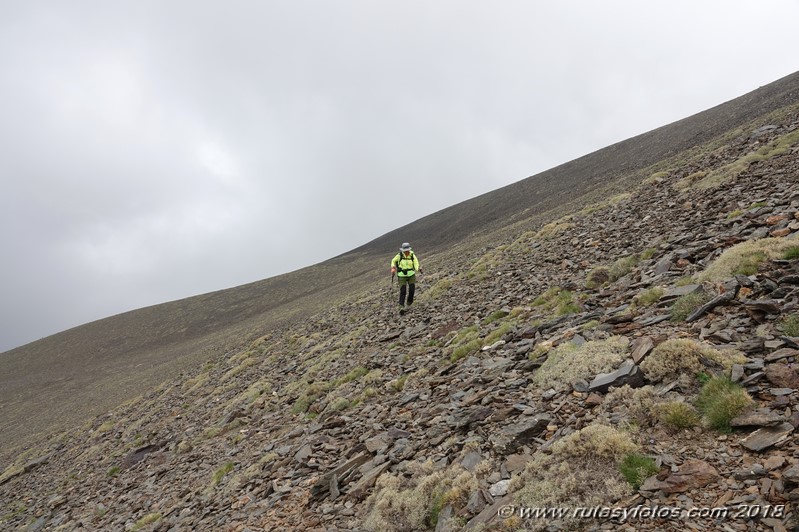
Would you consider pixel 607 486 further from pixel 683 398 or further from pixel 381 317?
pixel 381 317

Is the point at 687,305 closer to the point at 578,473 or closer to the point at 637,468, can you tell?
the point at 637,468

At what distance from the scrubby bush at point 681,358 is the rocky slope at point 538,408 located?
0.10 ft

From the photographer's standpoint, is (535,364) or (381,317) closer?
(535,364)

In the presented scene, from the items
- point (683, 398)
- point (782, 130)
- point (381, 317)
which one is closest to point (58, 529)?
point (381, 317)

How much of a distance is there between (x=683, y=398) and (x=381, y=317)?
1709cm

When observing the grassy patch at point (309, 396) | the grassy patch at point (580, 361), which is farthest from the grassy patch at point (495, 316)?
the grassy patch at point (309, 396)

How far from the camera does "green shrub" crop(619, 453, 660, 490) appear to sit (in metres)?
4.95

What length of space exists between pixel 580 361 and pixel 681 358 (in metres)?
1.76

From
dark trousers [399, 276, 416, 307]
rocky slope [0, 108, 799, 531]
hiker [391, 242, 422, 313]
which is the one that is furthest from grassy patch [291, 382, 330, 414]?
dark trousers [399, 276, 416, 307]

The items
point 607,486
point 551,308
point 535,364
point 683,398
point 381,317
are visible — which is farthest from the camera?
point 381,317

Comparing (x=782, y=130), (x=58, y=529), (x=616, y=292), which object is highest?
(x=782, y=130)

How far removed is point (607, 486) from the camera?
16.6 ft

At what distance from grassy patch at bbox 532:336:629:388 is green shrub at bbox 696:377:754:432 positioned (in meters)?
1.74

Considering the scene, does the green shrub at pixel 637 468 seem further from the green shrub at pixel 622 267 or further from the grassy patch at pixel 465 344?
the green shrub at pixel 622 267
